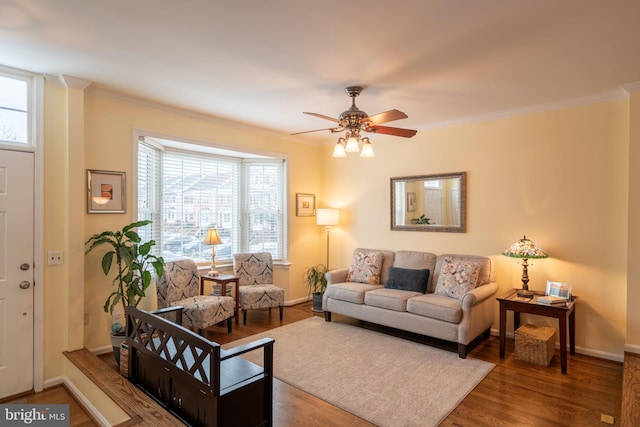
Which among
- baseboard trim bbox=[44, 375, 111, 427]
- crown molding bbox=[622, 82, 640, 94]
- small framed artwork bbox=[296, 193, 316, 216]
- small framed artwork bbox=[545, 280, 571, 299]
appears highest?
crown molding bbox=[622, 82, 640, 94]

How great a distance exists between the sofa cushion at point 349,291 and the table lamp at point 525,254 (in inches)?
65.3

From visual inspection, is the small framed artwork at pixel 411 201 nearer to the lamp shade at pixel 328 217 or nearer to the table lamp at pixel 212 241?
the lamp shade at pixel 328 217

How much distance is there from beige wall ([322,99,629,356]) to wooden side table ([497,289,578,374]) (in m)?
0.17

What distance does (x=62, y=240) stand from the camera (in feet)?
10.7

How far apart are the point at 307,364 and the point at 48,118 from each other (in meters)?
3.29

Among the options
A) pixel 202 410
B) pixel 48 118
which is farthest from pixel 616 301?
pixel 48 118

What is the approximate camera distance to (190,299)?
4.20m

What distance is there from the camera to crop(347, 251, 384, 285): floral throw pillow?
486 centimetres

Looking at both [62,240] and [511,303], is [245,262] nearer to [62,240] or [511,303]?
[62,240]

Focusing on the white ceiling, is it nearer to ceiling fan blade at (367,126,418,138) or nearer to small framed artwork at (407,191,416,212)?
ceiling fan blade at (367,126,418,138)

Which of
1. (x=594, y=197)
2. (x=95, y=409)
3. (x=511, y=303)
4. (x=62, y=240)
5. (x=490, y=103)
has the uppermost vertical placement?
(x=490, y=103)

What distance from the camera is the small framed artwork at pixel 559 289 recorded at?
11.5 ft

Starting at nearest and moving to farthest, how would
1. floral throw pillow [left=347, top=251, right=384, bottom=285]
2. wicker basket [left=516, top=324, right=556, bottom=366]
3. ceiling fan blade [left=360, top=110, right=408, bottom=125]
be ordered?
ceiling fan blade [left=360, top=110, right=408, bottom=125]
wicker basket [left=516, top=324, right=556, bottom=366]
floral throw pillow [left=347, top=251, right=384, bottom=285]

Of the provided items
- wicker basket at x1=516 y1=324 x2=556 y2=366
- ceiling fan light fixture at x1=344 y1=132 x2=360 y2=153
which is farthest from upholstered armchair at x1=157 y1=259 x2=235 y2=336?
wicker basket at x1=516 y1=324 x2=556 y2=366
